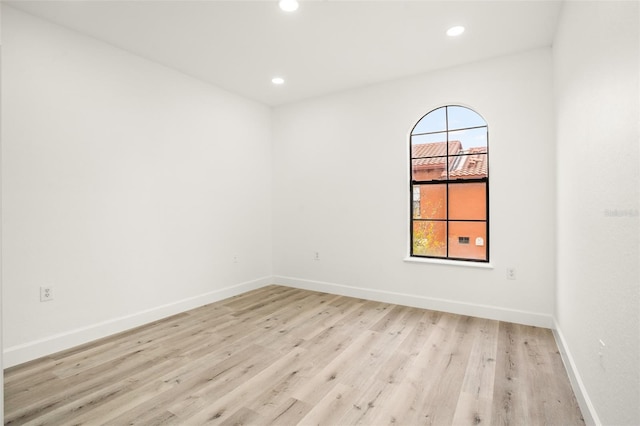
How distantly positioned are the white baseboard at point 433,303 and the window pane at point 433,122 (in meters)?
1.99

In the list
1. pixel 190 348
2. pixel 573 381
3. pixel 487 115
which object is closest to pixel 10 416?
pixel 190 348

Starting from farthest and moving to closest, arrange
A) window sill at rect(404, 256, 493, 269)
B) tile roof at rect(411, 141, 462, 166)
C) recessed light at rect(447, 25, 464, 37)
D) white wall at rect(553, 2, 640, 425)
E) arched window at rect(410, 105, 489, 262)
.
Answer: tile roof at rect(411, 141, 462, 166)
arched window at rect(410, 105, 489, 262)
window sill at rect(404, 256, 493, 269)
recessed light at rect(447, 25, 464, 37)
white wall at rect(553, 2, 640, 425)

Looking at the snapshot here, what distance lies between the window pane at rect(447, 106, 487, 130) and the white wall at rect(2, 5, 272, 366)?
2.80 metres

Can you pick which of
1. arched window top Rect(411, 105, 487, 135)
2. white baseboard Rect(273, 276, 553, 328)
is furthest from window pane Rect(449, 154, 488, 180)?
white baseboard Rect(273, 276, 553, 328)

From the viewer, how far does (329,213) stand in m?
4.64

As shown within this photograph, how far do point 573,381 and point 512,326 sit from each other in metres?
1.14

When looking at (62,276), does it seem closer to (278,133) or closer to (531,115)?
(278,133)

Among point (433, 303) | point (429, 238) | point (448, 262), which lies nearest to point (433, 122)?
point (429, 238)

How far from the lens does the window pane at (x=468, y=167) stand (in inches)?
143

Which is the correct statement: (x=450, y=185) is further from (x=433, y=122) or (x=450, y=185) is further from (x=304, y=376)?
(x=304, y=376)

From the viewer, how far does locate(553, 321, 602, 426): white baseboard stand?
1716mm

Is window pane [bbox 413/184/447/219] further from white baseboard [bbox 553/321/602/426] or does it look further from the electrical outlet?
the electrical outlet

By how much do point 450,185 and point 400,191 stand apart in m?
0.58

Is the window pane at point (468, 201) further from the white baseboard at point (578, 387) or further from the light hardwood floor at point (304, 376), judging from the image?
the white baseboard at point (578, 387)
